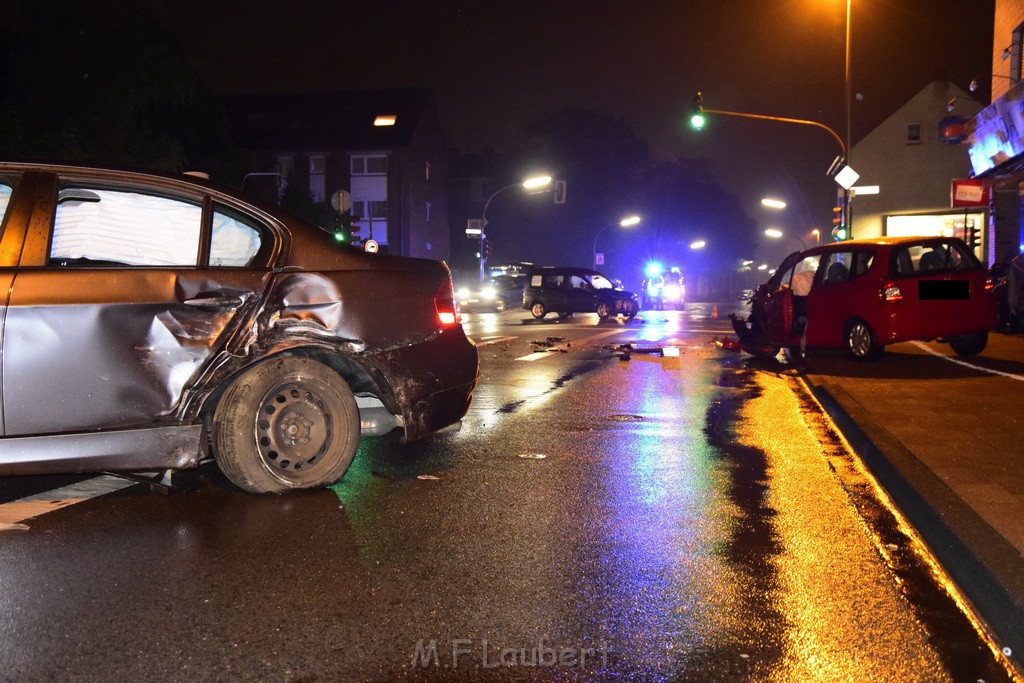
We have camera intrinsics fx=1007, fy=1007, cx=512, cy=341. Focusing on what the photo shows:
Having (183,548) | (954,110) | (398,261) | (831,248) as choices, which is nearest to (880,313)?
(831,248)

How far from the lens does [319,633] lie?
3.52 meters

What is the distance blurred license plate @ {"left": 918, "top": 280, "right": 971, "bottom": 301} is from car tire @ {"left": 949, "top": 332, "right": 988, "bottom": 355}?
119 centimetres

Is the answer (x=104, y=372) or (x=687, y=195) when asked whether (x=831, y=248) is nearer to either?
(x=104, y=372)

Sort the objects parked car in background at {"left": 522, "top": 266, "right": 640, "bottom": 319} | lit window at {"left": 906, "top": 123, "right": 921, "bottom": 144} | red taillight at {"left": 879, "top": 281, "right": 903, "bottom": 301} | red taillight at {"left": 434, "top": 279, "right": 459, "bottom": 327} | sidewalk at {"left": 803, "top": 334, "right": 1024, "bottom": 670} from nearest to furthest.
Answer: sidewalk at {"left": 803, "top": 334, "right": 1024, "bottom": 670} < red taillight at {"left": 434, "top": 279, "right": 459, "bottom": 327} < red taillight at {"left": 879, "top": 281, "right": 903, "bottom": 301} < parked car in background at {"left": 522, "top": 266, "right": 640, "bottom": 319} < lit window at {"left": 906, "top": 123, "right": 921, "bottom": 144}

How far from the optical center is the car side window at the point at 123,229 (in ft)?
16.9

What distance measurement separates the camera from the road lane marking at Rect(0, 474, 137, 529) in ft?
17.0

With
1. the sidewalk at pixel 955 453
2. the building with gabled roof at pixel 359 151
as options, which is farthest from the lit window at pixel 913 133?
the sidewalk at pixel 955 453

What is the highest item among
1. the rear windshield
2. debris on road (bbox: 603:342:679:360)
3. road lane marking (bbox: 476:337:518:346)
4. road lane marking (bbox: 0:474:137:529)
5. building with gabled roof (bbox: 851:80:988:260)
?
building with gabled roof (bbox: 851:80:988:260)

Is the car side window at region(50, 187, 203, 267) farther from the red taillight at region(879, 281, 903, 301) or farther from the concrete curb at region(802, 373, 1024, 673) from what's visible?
the red taillight at region(879, 281, 903, 301)

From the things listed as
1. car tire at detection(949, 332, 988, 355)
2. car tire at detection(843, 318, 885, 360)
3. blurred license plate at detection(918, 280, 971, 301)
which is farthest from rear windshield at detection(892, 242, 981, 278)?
car tire at detection(949, 332, 988, 355)

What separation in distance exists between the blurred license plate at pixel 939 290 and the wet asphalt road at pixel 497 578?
6.80 metres

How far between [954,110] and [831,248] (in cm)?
4139

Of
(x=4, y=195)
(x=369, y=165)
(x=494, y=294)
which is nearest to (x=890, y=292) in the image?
(x=4, y=195)

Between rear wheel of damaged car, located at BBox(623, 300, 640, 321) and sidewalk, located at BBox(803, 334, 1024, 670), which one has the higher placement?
rear wheel of damaged car, located at BBox(623, 300, 640, 321)
